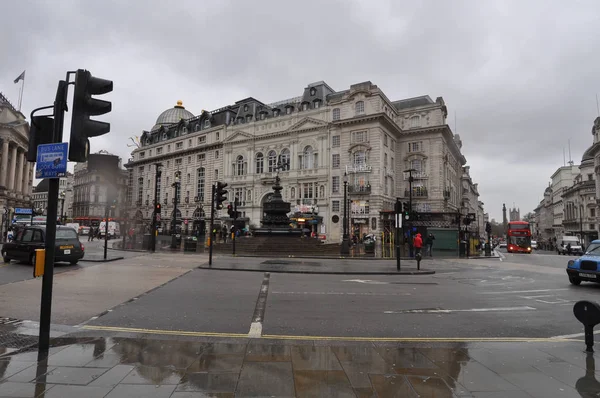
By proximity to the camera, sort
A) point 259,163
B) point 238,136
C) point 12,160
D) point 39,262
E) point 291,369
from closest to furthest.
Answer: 1. point 291,369
2. point 39,262
3. point 12,160
4. point 259,163
5. point 238,136

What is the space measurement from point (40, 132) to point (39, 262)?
188cm

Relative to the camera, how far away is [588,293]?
37.7ft

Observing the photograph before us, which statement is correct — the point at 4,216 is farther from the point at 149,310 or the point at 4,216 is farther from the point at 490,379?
the point at 490,379

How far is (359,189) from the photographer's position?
52.8 metres

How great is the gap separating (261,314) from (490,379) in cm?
468

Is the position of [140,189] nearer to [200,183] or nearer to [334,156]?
[200,183]

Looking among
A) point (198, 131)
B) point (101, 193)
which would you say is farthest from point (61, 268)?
point (198, 131)

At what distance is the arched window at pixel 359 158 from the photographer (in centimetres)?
5328

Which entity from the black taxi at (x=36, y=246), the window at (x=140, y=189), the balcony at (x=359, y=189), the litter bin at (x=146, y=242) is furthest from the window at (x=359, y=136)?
the window at (x=140, y=189)

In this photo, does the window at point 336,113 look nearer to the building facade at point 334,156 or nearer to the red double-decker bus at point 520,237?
the building facade at point 334,156

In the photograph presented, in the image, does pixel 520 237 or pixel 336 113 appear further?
pixel 336 113

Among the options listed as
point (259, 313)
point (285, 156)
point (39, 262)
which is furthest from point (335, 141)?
point (39, 262)

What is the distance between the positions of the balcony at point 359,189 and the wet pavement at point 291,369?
46.6 m

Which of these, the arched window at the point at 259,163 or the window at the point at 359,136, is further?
the arched window at the point at 259,163
